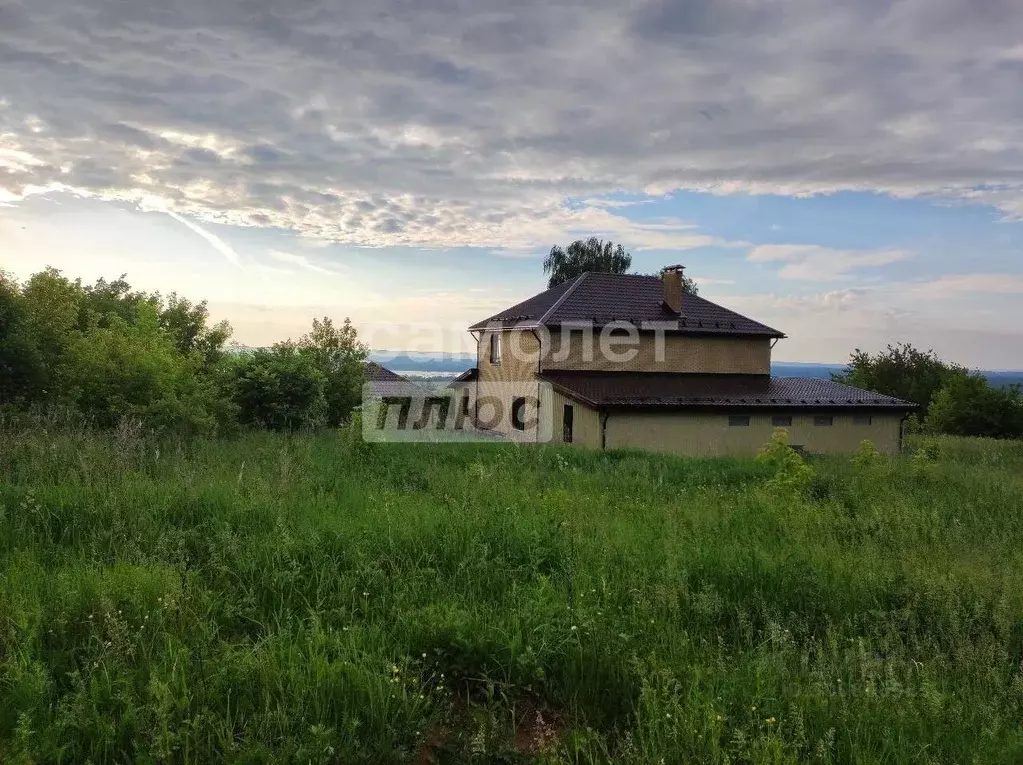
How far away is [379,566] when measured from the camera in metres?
5.15

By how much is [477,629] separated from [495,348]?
1090 inches

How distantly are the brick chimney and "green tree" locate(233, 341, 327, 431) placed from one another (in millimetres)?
15283

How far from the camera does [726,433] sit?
25391 millimetres

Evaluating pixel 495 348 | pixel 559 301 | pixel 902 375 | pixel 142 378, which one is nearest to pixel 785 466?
pixel 142 378

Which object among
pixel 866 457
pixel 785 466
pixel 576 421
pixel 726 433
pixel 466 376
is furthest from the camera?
pixel 466 376

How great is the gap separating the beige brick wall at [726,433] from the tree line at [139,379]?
424 inches

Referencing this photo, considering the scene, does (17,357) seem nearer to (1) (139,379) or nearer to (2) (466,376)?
(1) (139,379)

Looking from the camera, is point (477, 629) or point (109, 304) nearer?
point (477, 629)

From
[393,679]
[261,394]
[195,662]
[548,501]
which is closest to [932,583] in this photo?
[548,501]

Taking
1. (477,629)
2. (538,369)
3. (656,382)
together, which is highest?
(538,369)

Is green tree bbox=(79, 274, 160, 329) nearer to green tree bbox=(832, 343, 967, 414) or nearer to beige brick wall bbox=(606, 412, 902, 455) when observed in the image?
beige brick wall bbox=(606, 412, 902, 455)

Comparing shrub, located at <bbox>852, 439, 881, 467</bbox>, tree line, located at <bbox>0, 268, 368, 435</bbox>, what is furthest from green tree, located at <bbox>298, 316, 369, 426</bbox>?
shrub, located at <bbox>852, 439, 881, 467</bbox>

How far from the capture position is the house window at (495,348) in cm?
3106

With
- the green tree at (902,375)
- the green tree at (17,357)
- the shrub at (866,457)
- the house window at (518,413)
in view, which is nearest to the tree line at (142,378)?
the green tree at (17,357)
